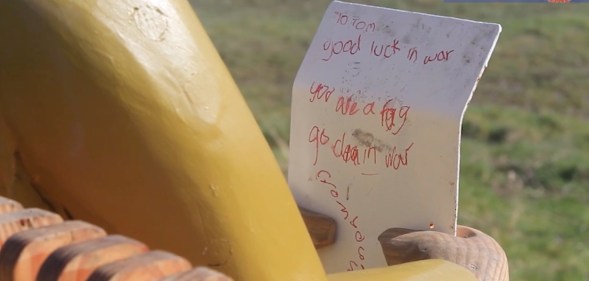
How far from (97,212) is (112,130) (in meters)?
0.09

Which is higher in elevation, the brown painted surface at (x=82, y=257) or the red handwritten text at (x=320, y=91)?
the brown painted surface at (x=82, y=257)

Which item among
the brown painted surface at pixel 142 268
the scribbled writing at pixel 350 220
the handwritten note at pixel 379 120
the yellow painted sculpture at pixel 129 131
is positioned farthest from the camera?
the scribbled writing at pixel 350 220

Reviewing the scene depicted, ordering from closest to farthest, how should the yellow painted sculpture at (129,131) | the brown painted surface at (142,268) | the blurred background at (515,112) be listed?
the brown painted surface at (142,268), the yellow painted sculpture at (129,131), the blurred background at (515,112)

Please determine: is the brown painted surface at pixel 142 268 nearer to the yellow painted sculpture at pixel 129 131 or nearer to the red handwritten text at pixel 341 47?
the yellow painted sculpture at pixel 129 131

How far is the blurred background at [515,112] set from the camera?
480 cm

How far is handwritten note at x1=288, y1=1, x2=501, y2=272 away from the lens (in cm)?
168

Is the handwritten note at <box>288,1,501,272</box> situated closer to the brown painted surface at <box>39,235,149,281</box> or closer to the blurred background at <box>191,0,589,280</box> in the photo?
the brown painted surface at <box>39,235,149,281</box>

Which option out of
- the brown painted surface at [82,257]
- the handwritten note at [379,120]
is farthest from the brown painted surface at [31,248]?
the handwritten note at [379,120]

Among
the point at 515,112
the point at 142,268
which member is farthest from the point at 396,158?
the point at 515,112

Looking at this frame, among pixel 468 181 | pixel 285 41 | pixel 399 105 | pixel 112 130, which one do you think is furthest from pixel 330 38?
pixel 285 41

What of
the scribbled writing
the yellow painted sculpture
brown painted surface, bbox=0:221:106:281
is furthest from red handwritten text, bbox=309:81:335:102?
brown painted surface, bbox=0:221:106:281

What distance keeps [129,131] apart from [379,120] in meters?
0.76

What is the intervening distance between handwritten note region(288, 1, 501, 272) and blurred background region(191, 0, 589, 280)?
250cm

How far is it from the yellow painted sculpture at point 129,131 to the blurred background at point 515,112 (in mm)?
3255
